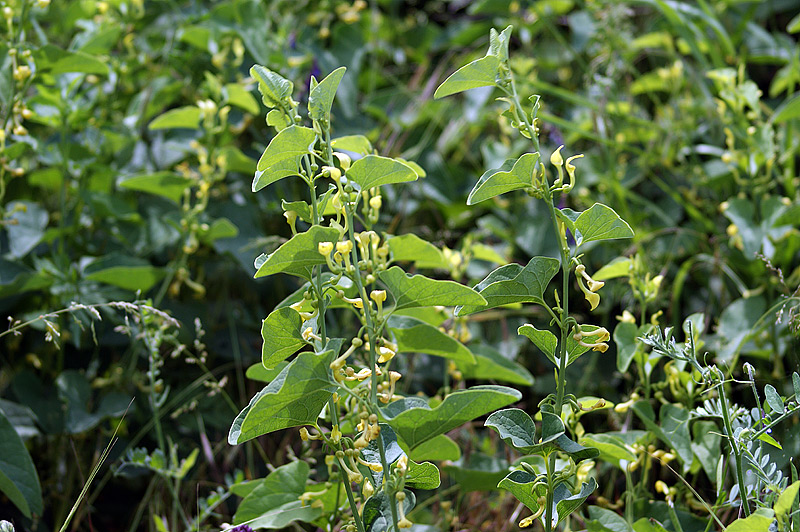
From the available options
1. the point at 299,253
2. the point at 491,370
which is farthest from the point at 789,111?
the point at 299,253

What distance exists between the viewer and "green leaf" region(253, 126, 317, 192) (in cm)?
73

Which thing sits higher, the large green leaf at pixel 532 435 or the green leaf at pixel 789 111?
the green leaf at pixel 789 111

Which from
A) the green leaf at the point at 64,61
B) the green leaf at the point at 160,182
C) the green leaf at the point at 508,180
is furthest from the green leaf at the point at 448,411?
the green leaf at the point at 64,61

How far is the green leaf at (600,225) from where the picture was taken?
30.1 inches

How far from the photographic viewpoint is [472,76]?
798 mm

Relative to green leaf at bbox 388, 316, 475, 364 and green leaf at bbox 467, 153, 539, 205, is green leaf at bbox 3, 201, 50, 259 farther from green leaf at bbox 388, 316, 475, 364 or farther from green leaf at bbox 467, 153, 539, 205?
green leaf at bbox 467, 153, 539, 205

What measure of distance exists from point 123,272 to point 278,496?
57cm

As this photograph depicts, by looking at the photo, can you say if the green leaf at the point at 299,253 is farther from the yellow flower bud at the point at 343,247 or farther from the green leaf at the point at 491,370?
the green leaf at the point at 491,370

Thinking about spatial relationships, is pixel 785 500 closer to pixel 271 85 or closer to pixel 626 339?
pixel 626 339

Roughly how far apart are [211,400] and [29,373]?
1.11 feet

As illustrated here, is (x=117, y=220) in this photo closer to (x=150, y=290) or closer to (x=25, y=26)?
(x=150, y=290)

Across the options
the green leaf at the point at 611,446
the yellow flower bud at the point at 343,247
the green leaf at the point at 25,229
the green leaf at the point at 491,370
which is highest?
the yellow flower bud at the point at 343,247

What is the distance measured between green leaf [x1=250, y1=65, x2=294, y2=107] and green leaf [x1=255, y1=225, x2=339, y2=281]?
0.57ft

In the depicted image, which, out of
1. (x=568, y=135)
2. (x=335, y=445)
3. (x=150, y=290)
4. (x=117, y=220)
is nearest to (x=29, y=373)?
(x=150, y=290)
